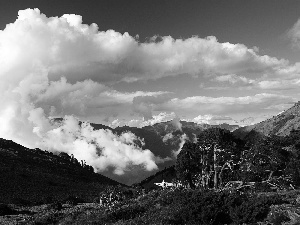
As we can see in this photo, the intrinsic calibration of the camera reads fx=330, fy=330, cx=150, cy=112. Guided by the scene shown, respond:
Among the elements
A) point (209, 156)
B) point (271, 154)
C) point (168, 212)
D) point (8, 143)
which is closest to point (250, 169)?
point (271, 154)

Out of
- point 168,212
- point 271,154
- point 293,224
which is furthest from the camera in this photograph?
point 271,154

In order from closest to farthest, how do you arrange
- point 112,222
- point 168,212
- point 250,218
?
point 250,218 → point 168,212 → point 112,222

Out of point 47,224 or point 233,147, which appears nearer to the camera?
point 47,224

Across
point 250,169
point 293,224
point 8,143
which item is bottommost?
point 293,224

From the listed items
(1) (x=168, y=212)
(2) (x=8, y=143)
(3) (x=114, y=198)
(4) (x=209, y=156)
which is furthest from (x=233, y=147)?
(2) (x=8, y=143)

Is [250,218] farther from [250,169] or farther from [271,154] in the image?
[271,154]

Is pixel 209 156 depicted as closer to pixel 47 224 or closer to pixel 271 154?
pixel 271 154

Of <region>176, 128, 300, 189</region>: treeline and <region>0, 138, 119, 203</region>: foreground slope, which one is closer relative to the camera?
<region>176, 128, 300, 189</region>: treeline

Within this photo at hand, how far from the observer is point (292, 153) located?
54.4m

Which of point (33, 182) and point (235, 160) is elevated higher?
point (33, 182)

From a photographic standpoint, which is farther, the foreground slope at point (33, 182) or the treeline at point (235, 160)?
the foreground slope at point (33, 182)

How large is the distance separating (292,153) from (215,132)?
12894 millimetres

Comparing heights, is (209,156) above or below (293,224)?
above

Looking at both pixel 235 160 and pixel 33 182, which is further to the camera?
pixel 33 182
